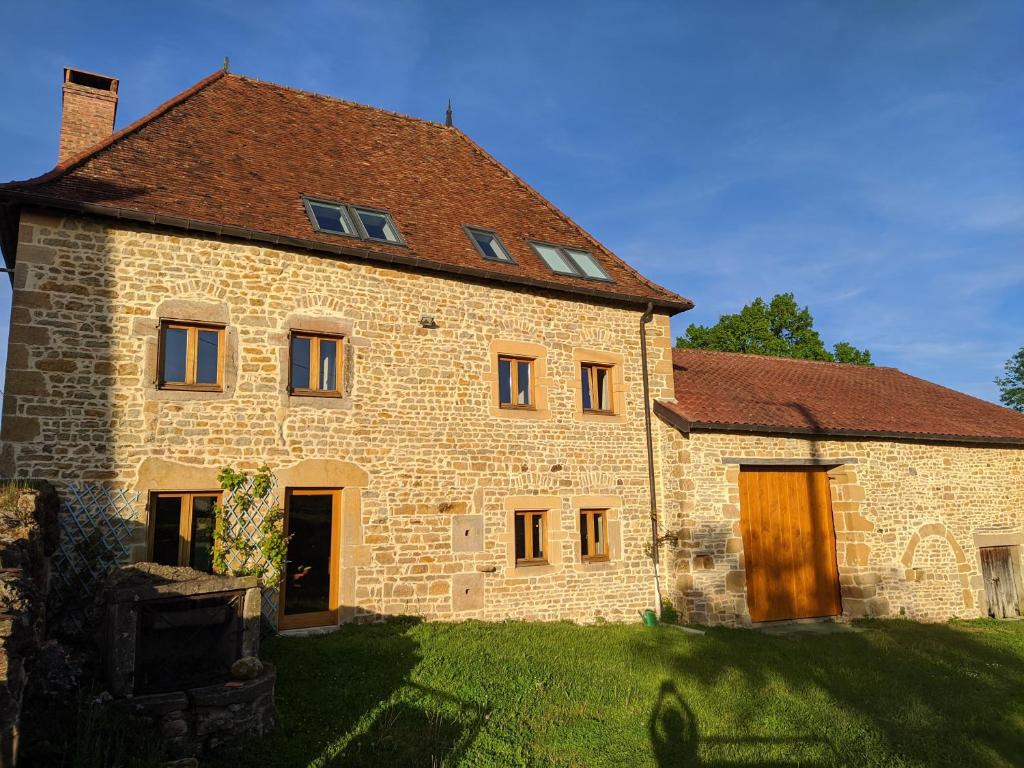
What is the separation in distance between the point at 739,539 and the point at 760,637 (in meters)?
1.71

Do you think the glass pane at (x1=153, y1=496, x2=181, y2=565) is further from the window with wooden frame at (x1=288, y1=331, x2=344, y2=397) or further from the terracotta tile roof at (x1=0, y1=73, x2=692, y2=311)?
the terracotta tile roof at (x1=0, y1=73, x2=692, y2=311)

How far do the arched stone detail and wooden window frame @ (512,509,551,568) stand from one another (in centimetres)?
722

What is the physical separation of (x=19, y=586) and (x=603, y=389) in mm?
8925

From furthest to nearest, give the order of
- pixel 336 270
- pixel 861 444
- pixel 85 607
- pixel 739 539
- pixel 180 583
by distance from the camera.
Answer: pixel 861 444, pixel 739 539, pixel 336 270, pixel 85 607, pixel 180 583

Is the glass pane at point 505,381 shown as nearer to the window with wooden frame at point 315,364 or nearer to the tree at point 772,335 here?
the window with wooden frame at point 315,364

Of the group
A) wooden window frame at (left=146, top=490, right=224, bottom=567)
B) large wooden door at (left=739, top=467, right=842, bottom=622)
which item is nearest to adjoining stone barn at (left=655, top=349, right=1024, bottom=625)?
large wooden door at (left=739, top=467, right=842, bottom=622)

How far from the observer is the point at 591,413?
1129cm

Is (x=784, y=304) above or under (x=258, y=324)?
above

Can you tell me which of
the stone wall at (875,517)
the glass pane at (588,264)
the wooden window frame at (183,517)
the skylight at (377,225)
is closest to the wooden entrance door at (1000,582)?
the stone wall at (875,517)

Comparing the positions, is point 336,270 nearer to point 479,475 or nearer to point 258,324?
point 258,324

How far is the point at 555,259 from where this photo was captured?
12.0 metres

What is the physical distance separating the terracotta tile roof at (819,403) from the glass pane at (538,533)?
9.14 ft

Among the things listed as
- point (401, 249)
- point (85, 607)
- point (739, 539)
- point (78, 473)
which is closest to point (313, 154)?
point (401, 249)

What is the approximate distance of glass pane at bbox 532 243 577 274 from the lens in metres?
11.7
